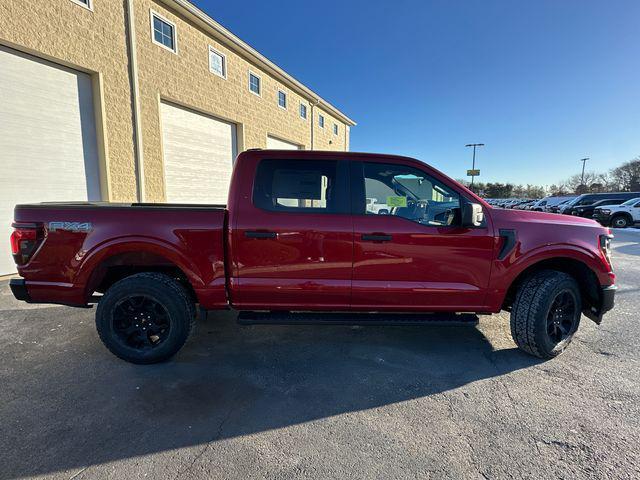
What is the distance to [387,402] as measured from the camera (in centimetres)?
257

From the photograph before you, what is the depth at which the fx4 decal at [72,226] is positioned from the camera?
2908mm

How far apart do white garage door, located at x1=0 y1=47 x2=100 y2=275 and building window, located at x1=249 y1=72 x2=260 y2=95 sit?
7360 mm

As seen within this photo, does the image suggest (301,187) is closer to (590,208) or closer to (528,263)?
(528,263)

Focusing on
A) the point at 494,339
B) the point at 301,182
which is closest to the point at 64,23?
the point at 301,182

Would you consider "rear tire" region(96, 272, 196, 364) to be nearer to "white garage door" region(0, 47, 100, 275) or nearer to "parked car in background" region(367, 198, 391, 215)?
"parked car in background" region(367, 198, 391, 215)

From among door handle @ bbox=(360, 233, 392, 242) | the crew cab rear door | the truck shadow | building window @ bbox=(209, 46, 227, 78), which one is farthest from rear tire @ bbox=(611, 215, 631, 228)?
the crew cab rear door

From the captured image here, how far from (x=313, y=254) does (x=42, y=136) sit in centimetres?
713

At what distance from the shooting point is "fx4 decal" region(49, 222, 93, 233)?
291 centimetres

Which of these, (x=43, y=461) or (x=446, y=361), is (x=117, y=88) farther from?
(x=446, y=361)

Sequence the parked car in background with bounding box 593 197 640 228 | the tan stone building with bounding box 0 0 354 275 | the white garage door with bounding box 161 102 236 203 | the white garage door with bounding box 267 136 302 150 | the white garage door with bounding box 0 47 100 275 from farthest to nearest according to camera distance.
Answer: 1. the parked car in background with bounding box 593 197 640 228
2. the white garage door with bounding box 267 136 302 150
3. the white garage door with bounding box 161 102 236 203
4. the tan stone building with bounding box 0 0 354 275
5. the white garage door with bounding box 0 47 100 275

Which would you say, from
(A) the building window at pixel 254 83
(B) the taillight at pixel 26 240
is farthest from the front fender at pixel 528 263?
(A) the building window at pixel 254 83

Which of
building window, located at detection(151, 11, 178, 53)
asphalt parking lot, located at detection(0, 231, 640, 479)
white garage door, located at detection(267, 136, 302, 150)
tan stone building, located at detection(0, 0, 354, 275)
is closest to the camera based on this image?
asphalt parking lot, located at detection(0, 231, 640, 479)

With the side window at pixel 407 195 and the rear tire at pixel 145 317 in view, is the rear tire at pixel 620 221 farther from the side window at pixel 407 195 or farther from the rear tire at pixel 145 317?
the rear tire at pixel 145 317

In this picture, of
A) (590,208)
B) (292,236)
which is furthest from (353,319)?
(590,208)
